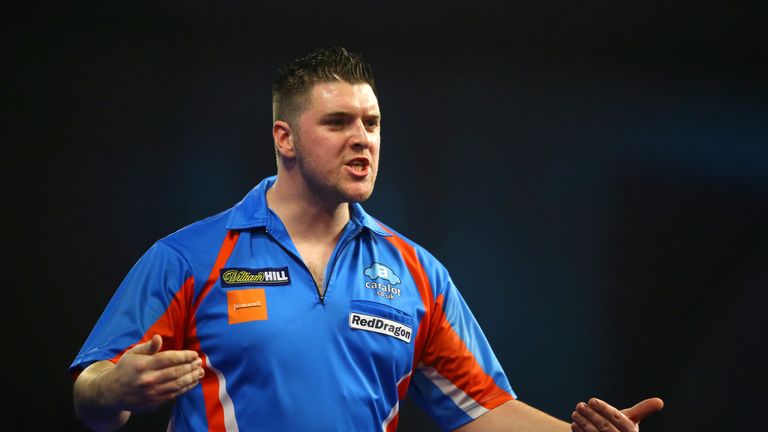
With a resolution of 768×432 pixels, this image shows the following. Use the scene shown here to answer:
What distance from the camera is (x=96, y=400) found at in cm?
154

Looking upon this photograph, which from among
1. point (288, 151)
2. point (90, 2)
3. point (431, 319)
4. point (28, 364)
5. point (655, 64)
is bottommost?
point (28, 364)

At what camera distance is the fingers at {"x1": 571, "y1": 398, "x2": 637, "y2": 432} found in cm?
167

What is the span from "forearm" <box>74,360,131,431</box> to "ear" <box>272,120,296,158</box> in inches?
26.0

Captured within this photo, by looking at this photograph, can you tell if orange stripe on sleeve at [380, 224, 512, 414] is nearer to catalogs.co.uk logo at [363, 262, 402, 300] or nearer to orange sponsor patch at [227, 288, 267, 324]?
catalogs.co.uk logo at [363, 262, 402, 300]

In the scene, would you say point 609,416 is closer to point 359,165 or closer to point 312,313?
point 312,313

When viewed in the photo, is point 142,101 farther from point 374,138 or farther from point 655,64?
point 655,64

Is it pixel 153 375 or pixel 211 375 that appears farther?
pixel 211 375

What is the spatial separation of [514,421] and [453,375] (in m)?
0.19

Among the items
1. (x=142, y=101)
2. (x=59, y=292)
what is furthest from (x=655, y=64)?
(x=59, y=292)

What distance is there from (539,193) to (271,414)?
5.63 ft

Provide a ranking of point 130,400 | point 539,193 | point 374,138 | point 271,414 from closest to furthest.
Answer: point 130,400
point 271,414
point 374,138
point 539,193

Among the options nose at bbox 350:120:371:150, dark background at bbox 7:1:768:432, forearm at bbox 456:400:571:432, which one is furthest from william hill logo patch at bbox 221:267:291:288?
dark background at bbox 7:1:768:432

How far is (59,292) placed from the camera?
8.84 ft

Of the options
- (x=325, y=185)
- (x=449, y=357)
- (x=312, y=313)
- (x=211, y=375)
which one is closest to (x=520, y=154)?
(x=449, y=357)
